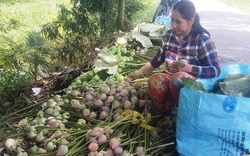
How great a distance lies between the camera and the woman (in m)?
2.43

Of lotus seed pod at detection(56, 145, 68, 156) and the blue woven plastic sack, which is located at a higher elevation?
the blue woven plastic sack

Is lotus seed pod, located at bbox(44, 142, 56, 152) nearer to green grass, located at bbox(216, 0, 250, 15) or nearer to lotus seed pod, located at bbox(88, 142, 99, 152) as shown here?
lotus seed pod, located at bbox(88, 142, 99, 152)

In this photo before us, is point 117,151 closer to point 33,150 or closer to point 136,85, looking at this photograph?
point 33,150

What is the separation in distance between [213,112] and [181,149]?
33 centimetres

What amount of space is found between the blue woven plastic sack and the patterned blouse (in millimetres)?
437

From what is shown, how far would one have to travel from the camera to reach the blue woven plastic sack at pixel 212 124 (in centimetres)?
191

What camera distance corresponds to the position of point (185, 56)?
8.55 ft

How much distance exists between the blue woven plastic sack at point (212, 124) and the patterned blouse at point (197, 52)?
0.44 m

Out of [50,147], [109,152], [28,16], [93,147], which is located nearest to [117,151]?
[109,152]

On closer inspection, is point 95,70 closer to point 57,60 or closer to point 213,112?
point 57,60

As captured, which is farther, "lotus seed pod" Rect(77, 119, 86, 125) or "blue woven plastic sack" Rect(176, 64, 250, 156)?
"lotus seed pod" Rect(77, 119, 86, 125)

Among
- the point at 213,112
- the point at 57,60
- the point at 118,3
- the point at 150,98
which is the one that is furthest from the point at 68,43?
the point at 213,112

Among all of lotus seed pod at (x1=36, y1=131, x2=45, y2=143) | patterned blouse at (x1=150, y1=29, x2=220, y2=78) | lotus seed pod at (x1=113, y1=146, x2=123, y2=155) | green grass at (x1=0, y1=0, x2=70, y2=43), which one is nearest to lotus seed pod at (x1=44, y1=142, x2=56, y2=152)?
lotus seed pod at (x1=36, y1=131, x2=45, y2=143)

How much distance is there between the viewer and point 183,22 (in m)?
2.45
